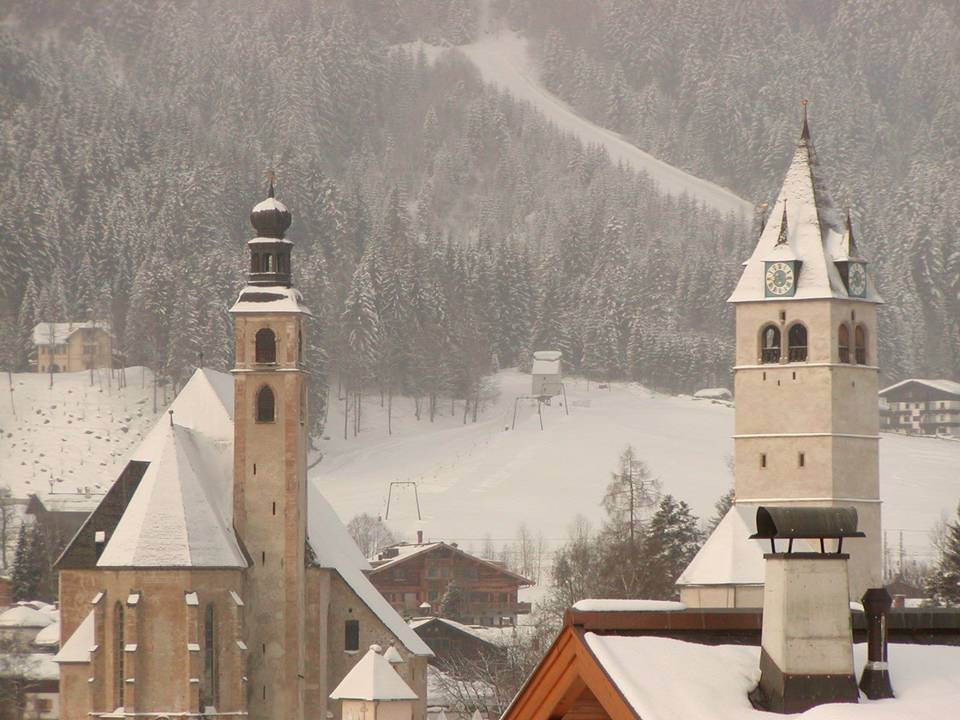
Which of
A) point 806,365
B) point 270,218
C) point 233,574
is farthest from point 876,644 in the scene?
point 270,218

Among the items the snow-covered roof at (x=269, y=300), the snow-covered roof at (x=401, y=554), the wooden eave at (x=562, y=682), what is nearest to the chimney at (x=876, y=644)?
the wooden eave at (x=562, y=682)

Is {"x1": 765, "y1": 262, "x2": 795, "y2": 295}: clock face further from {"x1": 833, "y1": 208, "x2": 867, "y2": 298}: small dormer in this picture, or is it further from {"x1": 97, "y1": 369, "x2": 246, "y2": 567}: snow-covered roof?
{"x1": 97, "y1": 369, "x2": 246, "y2": 567}: snow-covered roof

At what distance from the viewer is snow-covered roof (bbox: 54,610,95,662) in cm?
7881

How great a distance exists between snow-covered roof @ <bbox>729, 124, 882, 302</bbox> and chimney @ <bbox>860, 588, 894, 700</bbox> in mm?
64660

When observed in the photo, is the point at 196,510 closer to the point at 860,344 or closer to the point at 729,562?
the point at 729,562

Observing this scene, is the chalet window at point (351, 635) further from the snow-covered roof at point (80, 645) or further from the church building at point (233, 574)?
the snow-covered roof at point (80, 645)

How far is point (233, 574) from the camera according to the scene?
7944 cm

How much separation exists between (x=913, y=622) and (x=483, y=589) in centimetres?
12988

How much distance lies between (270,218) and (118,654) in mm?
15758

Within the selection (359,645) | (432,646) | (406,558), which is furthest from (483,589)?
(359,645)

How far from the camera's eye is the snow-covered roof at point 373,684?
71875mm

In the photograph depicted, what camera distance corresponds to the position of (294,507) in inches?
3209

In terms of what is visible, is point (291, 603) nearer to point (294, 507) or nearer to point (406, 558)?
point (294, 507)

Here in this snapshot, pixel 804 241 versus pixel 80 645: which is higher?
pixel 804 241
